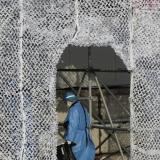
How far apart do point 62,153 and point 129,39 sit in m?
2.27

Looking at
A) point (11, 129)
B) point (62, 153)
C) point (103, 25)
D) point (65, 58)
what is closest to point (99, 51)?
point (65, 58)

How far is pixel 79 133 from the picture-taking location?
8.43 meters

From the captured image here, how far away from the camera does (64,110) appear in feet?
33.3

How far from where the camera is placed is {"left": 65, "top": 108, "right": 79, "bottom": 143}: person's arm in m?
8.24

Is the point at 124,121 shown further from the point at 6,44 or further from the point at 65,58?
the point at 6,44

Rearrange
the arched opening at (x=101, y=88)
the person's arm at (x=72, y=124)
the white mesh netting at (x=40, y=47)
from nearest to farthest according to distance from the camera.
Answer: the white mesh netting at (x=40, y=47), the person's arm at (x=72, y=124), the arched opening at (x=101, y=88)

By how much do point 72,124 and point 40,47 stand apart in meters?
1.72

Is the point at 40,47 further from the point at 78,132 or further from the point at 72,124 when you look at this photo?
the point at 78,132

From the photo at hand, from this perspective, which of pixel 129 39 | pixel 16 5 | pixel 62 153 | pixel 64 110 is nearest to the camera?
pixel 16 5

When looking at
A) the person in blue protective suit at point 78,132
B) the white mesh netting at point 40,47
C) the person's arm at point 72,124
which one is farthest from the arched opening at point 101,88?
the white mesh netting at point 40,47

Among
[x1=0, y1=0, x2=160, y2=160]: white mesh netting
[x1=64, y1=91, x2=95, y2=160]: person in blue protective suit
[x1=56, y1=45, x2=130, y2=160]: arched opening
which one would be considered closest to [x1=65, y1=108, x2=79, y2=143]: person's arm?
[x1=64, y1=91, x2=95, y2=160]: person in blue protective suit

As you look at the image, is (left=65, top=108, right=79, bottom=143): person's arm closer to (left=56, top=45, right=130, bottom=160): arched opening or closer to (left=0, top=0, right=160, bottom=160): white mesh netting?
(left=0, top=0, right=160, bottom=160): white mesh netting

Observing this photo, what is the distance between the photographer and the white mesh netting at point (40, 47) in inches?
271

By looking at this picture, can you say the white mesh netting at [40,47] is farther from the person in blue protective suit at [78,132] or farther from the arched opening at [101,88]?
the arched opening at [101,88]
